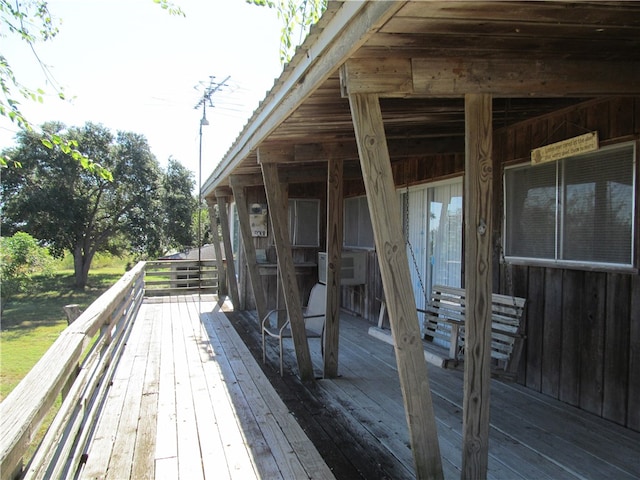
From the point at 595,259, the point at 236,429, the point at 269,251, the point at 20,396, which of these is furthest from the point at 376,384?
the point at 269,251

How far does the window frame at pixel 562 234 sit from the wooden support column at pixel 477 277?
1.43 metres

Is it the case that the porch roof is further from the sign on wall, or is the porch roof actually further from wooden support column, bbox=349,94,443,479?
the sign on wall

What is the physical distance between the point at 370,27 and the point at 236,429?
2.49 meters

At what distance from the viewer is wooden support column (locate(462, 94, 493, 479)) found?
2.04 meters

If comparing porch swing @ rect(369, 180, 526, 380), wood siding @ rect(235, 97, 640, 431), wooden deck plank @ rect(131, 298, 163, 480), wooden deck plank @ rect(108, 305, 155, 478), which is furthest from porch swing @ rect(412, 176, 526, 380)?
wooden deck plank @ rect(108, 305, 155, 478)

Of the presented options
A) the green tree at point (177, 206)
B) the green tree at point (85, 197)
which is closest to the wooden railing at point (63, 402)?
the green tree at point (85, 197)

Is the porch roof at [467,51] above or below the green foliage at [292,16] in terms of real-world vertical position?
below

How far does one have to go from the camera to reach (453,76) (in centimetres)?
207

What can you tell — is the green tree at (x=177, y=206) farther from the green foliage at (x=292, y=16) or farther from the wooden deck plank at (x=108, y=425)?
the wooden deck plank at (x=108, y=425)

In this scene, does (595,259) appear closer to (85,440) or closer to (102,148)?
(85,440)

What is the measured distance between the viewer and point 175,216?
67.6ft

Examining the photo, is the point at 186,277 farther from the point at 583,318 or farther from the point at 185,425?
the point at 583,318

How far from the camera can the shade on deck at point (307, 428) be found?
252 centimetres

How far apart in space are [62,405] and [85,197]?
17938 mm
